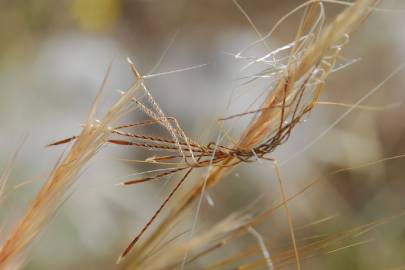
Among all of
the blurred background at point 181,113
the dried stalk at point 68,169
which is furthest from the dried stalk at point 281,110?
the blurred background at point 181,113

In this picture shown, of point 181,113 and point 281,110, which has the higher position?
point 181,113

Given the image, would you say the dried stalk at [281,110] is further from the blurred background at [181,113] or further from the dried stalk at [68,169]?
the blurred background at [181,113]

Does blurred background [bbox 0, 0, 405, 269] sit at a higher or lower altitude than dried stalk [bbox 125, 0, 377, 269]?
higher

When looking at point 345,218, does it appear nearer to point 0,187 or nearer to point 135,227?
point 135,227

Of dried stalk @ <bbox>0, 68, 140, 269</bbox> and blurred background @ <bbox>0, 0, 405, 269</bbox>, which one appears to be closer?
dried stalk @ <bbox>0, 68, 140, 269</bbox>

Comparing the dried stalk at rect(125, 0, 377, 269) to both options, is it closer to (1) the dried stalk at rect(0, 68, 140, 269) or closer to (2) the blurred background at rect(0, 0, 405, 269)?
(1) the dried stalk at rect(0, 68, 140, 269)

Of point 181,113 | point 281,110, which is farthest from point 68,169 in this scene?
point 181,113

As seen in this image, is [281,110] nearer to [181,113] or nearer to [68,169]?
[68,169]

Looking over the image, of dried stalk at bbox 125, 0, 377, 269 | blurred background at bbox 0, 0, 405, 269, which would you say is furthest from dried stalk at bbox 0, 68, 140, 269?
blurred background at bbox 0, 0, 405, 269
